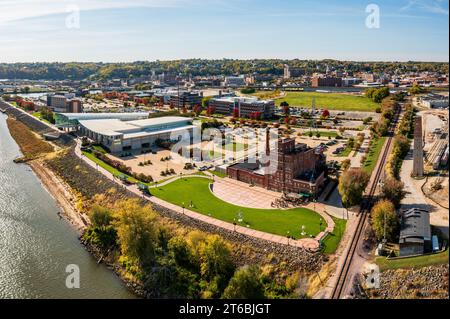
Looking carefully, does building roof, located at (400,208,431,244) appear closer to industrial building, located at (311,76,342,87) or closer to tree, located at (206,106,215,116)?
tree, located at (206,106,215,116)

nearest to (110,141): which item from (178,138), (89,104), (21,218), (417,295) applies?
(178,138)

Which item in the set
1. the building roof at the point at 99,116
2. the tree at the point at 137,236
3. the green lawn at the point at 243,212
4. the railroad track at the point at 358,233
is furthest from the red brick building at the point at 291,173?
the building roof at the point at 99,116

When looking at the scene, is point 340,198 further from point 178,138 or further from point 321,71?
point 321,71

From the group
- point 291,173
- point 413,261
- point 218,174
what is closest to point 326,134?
point 218,174

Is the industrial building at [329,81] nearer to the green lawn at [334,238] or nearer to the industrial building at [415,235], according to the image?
the green lawn at [334,238]

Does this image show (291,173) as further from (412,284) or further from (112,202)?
A: (112,202)

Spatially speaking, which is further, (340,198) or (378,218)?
(340,198)
